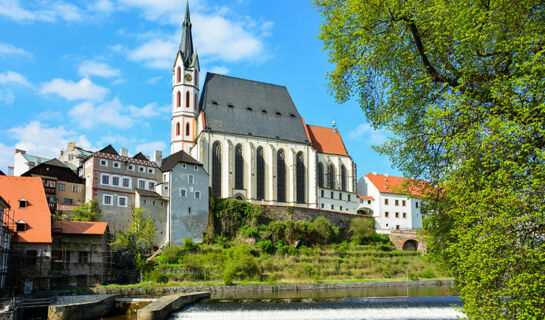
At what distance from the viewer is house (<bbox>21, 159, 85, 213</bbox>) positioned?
4609cm

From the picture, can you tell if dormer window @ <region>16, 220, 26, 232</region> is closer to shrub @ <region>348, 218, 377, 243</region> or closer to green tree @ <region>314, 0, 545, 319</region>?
green tree @ <region>314, 0, 545, 319</region>

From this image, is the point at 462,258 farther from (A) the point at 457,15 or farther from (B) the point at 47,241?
(B) the point at 47,241

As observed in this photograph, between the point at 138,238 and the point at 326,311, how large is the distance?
25.3 metres

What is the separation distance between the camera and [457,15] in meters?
9.88

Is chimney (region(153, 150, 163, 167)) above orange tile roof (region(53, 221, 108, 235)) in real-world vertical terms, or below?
above

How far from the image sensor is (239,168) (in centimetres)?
6450

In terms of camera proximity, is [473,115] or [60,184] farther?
[60,184]

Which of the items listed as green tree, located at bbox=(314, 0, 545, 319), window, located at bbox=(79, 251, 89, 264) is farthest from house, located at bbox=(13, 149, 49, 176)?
green tree, located at bbox=(314, 0, 545, 319)

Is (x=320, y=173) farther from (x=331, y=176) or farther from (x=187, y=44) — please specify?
(x=187, y=44)

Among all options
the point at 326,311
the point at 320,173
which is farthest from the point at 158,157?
the point at 326,311

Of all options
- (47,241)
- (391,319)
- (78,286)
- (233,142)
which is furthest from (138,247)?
(391,319)

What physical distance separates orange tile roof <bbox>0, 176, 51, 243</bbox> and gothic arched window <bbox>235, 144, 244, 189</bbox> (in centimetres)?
2988

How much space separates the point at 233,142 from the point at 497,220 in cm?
5694

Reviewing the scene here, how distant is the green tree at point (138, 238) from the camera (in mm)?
42475
